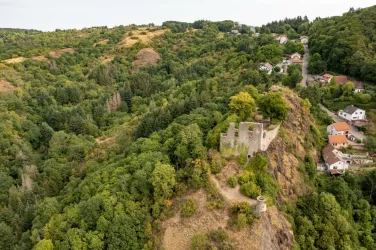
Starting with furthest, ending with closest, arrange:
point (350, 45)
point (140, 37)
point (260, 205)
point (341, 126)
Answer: point (140, 37) → point (350, 45) → point (341, 126) → point (260, 205)

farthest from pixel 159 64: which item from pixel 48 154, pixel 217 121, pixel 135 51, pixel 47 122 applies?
pixel 217 121

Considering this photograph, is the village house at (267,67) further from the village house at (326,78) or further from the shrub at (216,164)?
the shrub at (216,164)

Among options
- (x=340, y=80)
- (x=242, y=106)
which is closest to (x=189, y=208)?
(x=242, y=106)

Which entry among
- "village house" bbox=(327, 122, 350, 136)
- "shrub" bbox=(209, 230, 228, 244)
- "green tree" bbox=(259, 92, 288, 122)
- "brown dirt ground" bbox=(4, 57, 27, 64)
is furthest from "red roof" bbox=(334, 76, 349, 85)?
"brown dirt ground" bbox=(4, 57, 27, 64)

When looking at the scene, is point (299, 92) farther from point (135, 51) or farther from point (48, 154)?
point (135, 51)

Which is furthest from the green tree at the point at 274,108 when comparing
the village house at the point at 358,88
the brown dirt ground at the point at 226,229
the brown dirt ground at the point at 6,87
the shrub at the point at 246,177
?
the brown dirt ground at the point at 6,87

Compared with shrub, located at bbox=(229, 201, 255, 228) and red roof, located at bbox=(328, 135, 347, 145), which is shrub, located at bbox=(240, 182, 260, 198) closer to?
shrub, located at bbox=(229, 201, 255, 228)

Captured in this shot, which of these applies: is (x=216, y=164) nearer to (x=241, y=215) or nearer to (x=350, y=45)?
(x=241, y=215)
